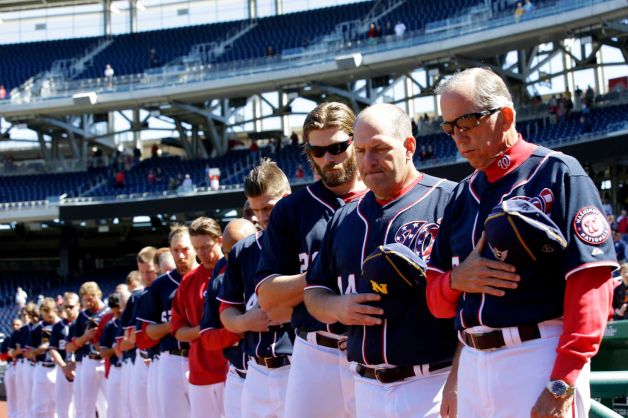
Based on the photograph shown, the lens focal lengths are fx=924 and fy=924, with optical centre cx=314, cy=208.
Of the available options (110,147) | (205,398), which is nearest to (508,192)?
(205,398)

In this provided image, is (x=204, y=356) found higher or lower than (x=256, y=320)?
lower

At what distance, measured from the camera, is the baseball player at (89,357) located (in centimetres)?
1216

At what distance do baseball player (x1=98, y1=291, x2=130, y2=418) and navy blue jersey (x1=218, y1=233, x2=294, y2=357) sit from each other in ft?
18.0

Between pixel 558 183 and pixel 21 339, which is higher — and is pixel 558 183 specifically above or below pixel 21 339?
above

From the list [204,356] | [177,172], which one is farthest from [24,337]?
[177,172]

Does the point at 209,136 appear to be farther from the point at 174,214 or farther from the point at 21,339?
the point at 21,339

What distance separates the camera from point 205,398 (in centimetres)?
673

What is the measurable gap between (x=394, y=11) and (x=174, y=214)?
10899 mm

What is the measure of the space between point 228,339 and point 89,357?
7245 mm

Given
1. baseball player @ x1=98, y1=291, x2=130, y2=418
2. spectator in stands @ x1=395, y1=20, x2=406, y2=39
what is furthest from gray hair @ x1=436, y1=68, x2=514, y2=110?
spectator in stands @ x1=395, y1=20, x2=406, y2=39

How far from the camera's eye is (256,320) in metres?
5.03

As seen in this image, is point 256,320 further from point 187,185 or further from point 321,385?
point 187,185

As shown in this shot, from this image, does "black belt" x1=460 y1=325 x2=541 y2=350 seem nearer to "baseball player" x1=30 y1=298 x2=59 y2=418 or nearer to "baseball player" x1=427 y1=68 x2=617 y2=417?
"baseball player" x1=427 y1=68 x2=617 y2=417

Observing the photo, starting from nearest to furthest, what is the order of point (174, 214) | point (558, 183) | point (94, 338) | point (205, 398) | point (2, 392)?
1. point (558, 183)
2. point (205, 398)
3. point (94, 338)
4. point (2, 392)
5. point (174, 214)
